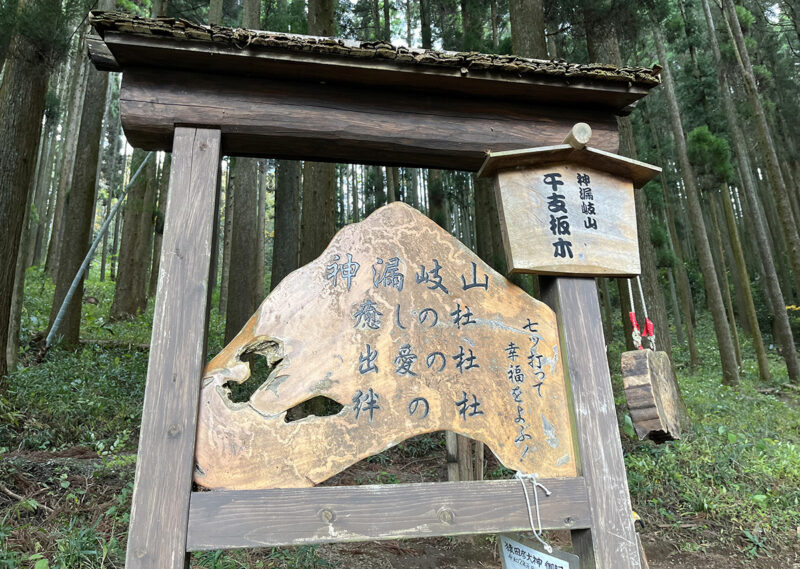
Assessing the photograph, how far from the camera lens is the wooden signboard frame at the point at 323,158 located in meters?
1.79

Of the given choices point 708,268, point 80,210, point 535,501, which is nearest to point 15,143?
point 80,210

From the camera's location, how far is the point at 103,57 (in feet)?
6.66

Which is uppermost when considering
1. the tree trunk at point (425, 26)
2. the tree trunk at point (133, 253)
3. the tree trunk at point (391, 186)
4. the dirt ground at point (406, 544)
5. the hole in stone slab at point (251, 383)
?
the tree trunk at point (425, 26)

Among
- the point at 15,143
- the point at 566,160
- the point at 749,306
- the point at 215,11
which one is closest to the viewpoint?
the point at 566,160

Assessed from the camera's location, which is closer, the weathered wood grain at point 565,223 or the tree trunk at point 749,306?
the weathered wood grain at point 565,223

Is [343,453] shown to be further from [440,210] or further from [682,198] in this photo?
[682,198]

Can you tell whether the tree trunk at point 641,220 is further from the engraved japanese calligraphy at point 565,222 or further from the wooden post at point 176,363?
the wooden post at point 176,363

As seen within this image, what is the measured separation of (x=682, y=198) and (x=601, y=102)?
22.4 meters

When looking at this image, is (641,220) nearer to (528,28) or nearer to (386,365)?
(528,28)

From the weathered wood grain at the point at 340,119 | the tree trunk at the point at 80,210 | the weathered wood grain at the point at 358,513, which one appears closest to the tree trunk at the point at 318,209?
the weathered wood grain at the point at 340,119

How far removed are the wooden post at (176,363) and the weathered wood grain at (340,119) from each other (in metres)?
0.14

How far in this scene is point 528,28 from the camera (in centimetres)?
548

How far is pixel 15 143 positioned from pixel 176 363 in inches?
145

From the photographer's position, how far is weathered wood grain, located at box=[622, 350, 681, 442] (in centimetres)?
208
